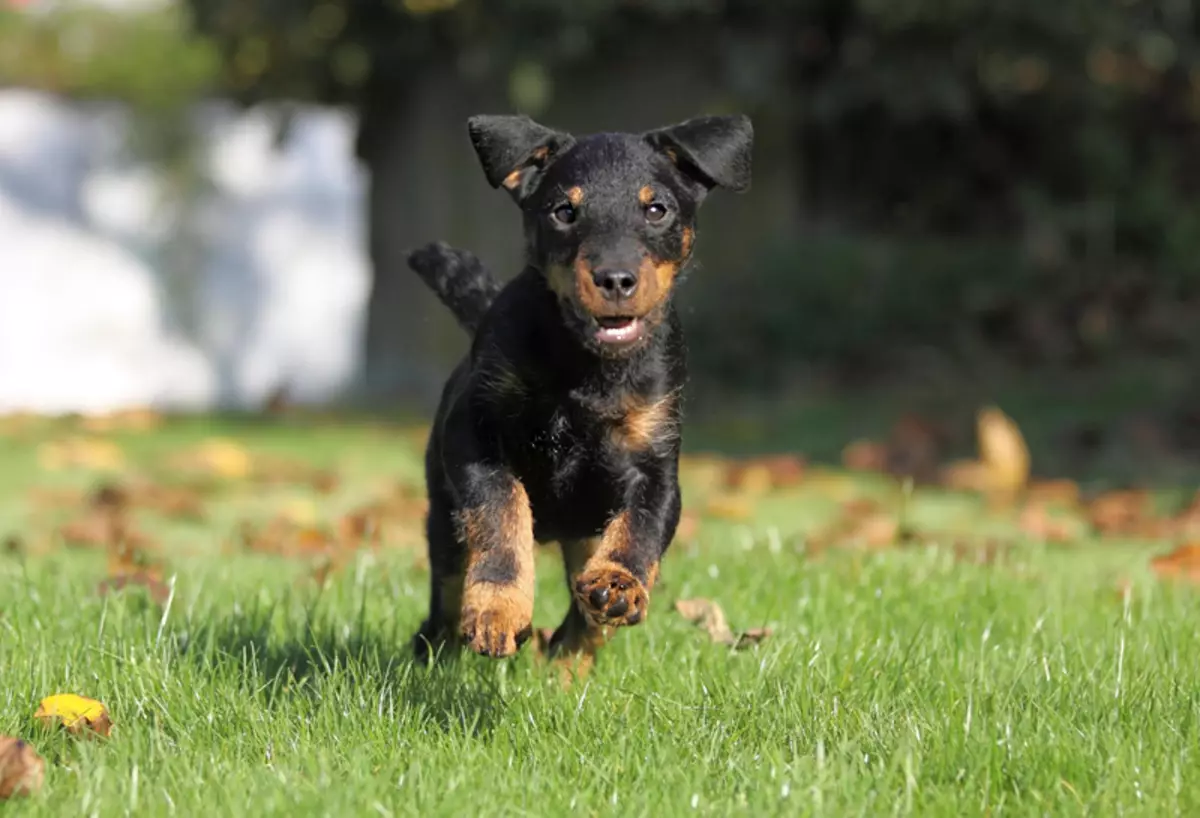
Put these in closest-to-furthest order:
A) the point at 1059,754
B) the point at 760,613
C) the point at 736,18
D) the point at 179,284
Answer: the point at 1059,754, the point at 760,613, the point at 736,18, the point at 179,284

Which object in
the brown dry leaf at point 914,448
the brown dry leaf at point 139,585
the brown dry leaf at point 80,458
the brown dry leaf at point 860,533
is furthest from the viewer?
the brown dry leaf at point 80,458

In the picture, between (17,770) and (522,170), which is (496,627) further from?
(522,170)

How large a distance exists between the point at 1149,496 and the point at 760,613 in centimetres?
378

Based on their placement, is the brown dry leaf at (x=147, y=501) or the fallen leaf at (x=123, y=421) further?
the fallen leaf at (x=123, y=421)

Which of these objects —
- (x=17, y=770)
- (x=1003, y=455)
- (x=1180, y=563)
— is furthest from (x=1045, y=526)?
(x=17, y=770)

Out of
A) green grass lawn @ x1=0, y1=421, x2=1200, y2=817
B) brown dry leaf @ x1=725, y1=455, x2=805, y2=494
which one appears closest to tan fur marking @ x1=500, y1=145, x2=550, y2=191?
green grass lawn @ x1=0, y1=421, x2=1200, y2=817

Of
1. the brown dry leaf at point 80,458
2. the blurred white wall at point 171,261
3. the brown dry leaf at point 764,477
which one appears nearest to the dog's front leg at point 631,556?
the brown dry leaf at point 764,477

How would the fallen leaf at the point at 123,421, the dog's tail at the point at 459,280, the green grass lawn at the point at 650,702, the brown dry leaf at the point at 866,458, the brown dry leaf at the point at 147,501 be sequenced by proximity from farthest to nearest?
the fallen leaf at the point at 123,421 → the brown dry leaf at the point at 866,458 → the brown dry leaf at the point at 147,501 → the dog's tail at the point at 459,280 → the green grass lawn at the point at 650,702

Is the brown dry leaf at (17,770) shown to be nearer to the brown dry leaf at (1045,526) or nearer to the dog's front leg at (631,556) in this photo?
the dog's front leg at (631,556)

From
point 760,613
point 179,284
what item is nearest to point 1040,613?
point 760,613

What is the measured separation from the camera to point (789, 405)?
10.3 meters

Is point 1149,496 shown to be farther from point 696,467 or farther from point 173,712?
point 173,712

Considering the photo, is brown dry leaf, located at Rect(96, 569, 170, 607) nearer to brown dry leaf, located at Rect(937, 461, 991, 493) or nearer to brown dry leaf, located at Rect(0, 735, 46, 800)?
brown dry leaf, located at Rect(0, 735, 46, 800)

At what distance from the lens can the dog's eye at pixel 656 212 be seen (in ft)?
11.8
